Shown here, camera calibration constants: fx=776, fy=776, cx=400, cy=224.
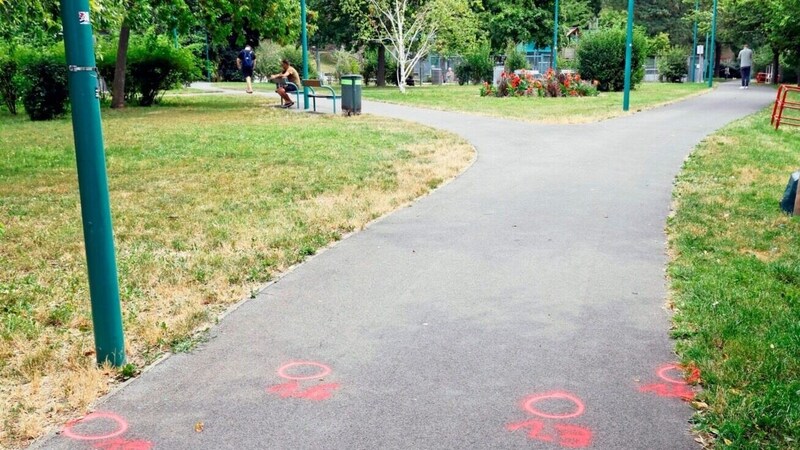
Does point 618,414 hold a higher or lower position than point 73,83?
lower

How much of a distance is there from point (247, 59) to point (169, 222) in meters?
23.5

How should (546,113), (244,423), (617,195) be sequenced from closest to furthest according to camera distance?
(244,423)
(617,195)
(546,113)

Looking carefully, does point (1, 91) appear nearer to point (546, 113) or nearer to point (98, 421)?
point (546, 113)

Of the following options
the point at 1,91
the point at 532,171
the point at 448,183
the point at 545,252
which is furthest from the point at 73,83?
the point at 1,91

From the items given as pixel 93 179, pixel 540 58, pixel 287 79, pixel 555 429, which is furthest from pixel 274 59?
pixel 555 429

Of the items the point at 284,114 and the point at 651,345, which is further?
the point at 284,114

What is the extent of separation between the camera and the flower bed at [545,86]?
27.8 metres

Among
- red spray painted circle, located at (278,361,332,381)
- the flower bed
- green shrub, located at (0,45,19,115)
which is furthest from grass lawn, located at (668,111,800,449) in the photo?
green shrub, located at (0,45,19,115)

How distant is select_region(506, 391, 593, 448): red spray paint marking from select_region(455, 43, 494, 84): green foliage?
43.3m

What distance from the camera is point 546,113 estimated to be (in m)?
19.8

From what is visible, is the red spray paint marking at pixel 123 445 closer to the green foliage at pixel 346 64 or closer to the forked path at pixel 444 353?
the forked path at pixel 444 353

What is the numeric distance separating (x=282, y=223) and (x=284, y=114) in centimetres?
1324

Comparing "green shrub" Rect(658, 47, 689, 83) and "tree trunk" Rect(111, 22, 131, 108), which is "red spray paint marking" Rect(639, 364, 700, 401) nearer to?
"tree trunk" Rect(111, 22, 131, 108)

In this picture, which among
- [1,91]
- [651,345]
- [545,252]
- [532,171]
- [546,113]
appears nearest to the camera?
[651,345]
